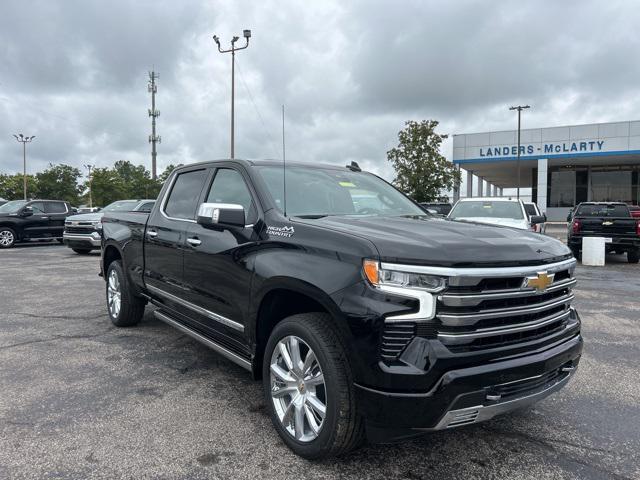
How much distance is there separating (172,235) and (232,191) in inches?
33.6

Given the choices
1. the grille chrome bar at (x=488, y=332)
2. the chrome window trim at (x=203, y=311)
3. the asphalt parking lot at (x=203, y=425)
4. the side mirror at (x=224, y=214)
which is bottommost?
the asphalt parking lot at (x=203, y=425)

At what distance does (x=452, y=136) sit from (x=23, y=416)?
37086 millimetres

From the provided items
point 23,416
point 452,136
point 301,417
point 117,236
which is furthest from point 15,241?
point 452,136

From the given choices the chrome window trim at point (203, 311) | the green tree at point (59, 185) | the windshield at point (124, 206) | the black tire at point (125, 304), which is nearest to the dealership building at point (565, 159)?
the windshield at point (124, 206)

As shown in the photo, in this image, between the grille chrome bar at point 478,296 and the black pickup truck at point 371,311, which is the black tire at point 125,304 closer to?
the black pickup truck at point 371,311

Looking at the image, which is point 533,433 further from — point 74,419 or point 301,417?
point 74,419

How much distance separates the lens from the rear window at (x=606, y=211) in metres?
14.3

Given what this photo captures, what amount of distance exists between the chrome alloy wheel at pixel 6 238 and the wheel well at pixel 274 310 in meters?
17.7

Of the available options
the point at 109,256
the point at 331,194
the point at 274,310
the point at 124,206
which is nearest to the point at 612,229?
the point at 331,194

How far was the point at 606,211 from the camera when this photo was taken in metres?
14.5

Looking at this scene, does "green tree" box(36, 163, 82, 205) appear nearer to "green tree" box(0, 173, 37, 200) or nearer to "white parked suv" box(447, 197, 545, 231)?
"green tree" box(0, 173, 37, 200)

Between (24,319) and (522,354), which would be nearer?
(522,354)

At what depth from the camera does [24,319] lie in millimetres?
6332

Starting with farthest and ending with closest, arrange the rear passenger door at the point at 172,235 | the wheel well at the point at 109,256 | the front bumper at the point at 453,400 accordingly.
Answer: the wheel well at the point at 109,256
the rear passenger door at the point at 172,235
the front bumper at the point at 453,400
